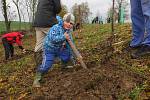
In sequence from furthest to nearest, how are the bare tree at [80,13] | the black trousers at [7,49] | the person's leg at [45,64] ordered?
the bare tree at [80,13] < the black trousers at [7,49] < the person's leg at [45,64]

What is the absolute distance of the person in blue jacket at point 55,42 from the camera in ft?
20.3

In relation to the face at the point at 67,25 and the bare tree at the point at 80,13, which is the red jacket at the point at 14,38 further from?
the bare tree at the point at 80,13

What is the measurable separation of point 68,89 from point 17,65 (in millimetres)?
4239

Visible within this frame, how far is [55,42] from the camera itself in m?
6.32

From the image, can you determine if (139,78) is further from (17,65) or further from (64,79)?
(17,65)

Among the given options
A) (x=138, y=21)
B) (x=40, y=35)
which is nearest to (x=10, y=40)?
(x=40, y=35)

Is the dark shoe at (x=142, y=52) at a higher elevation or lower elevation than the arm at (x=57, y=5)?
lower

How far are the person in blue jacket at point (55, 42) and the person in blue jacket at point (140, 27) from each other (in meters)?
1.27

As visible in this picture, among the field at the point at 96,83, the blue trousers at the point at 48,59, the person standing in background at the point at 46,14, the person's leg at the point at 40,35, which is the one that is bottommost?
the field at the point at 96,83

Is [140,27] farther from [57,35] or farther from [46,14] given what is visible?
[46,14]

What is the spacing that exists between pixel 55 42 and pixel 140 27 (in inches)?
67.3

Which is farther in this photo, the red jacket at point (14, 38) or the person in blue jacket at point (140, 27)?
the red jacket at point (14, 38)

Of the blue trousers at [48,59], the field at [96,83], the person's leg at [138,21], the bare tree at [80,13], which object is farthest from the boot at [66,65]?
the bare tree at [80,13]

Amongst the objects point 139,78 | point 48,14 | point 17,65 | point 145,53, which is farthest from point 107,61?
point 17,65
